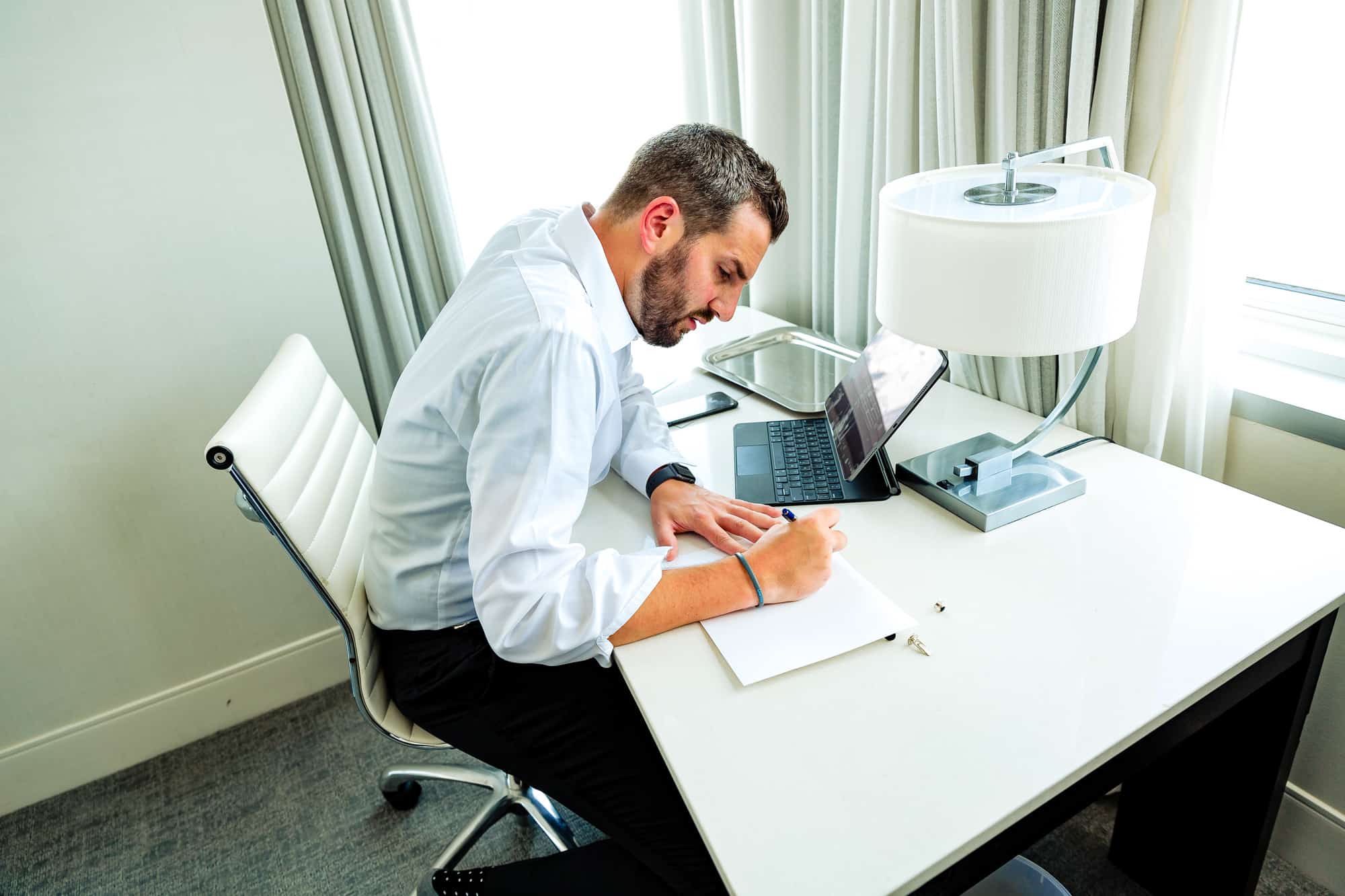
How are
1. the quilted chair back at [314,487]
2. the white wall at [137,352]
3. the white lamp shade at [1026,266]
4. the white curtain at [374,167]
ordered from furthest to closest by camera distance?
1. the white curtain at [374,167]
2. the white wall at [137,352]
3. the quilted chair back at [314,487]
4. the white lamp shade at [1026,266]

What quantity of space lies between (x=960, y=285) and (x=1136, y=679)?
0.49m

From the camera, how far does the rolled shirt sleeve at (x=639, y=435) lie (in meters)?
1.29

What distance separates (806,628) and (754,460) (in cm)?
46

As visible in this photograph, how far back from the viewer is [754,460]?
1.35 metres

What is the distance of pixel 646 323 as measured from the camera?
4.03 ft

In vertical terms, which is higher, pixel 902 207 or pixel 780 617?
pixel 902 207

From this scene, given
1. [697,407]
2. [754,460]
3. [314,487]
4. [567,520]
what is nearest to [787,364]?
[697,407]

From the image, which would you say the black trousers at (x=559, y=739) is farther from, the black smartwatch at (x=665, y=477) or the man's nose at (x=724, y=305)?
the man's nose at (x=724, y=305)

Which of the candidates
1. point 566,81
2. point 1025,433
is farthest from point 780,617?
point 566,81

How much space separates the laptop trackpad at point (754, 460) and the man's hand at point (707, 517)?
12 cm

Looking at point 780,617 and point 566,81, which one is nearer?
point 780,617

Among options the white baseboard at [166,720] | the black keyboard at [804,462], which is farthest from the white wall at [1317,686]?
the white baseboard at [166,720]

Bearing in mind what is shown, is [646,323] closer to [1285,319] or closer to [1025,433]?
[1025,433]

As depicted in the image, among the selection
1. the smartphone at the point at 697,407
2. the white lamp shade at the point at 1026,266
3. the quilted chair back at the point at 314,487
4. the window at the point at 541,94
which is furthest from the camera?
the window at the point at 541,94
